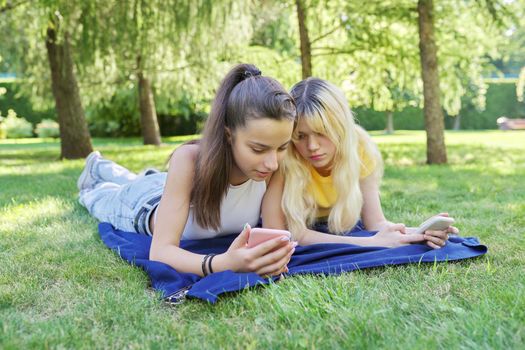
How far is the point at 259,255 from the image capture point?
2402mm

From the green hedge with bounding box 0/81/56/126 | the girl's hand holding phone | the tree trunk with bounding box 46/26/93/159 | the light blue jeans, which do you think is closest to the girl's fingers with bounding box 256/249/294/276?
the girl's hand holding phone

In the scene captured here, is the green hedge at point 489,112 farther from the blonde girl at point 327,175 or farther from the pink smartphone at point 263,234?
the pink smartphone at point 263,234

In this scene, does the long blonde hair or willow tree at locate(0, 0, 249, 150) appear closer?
the long blonde hair

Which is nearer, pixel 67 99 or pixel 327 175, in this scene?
pixel 327 175

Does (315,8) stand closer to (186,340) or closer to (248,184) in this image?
(248,184)

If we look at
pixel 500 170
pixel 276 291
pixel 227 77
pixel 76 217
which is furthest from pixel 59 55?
pixel 276 291

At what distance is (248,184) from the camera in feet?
9.98

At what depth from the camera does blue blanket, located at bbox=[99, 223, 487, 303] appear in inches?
92.0

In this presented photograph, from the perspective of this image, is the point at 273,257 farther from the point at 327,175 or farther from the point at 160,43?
the point at 160,43

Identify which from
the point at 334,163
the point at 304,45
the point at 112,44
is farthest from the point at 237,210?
the point at 112,44

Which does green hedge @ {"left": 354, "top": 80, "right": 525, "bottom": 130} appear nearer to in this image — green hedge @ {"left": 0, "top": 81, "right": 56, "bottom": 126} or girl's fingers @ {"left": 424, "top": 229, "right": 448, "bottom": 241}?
green hedge @ {"left": 0, "top": 81, "right": 56, "bottom": 126}

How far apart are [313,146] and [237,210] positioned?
1.84 feet

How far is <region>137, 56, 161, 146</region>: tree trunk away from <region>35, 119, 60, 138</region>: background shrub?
891 centimetres

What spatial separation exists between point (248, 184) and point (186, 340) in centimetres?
126
